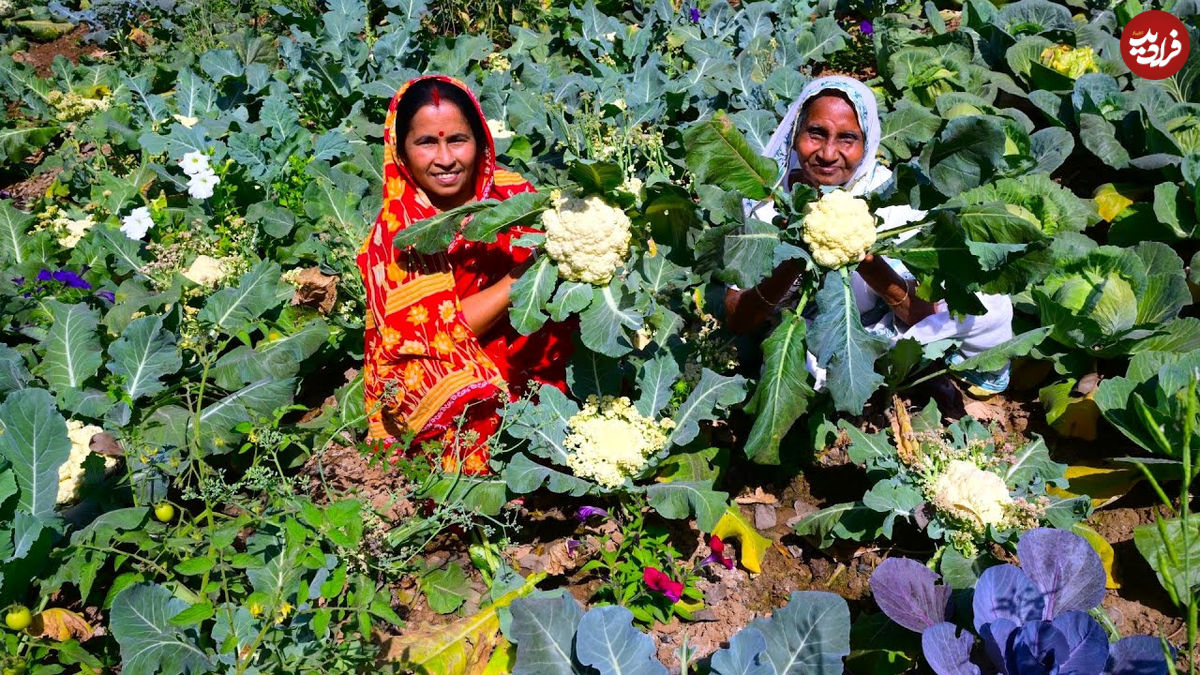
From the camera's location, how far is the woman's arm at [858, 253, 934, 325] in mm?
2777

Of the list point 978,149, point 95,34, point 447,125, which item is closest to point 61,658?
point 447,125

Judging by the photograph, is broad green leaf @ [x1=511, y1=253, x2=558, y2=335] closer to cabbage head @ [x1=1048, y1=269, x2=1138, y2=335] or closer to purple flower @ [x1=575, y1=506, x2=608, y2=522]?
purple flower @ [x1=575, y1=506, x2=608, y2=522]

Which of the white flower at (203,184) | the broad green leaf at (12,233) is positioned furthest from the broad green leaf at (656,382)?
the broad green leaf at (12,233)

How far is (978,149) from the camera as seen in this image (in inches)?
97.3

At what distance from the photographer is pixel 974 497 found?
2717 mm

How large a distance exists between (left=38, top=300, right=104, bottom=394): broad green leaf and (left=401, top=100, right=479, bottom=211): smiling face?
131 cm

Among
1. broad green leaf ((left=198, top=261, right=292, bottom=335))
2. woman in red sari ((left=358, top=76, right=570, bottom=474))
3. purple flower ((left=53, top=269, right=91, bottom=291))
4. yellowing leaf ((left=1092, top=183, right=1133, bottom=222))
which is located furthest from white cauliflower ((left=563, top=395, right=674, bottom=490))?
yellowing leaf ((left=1092, top=183, right=1133, bottom=222))

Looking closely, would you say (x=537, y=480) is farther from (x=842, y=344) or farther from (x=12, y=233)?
(x=12, y=233)

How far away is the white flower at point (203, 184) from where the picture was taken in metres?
4.30

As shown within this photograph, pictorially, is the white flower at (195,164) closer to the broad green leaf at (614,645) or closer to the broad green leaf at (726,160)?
the broad green leaf at (726,160)

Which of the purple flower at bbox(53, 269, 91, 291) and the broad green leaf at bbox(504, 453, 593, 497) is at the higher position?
the purple flower at bbox(53, 269, 91, 291)

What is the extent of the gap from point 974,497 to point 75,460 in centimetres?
291

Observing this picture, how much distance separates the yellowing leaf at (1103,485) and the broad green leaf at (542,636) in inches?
67.8

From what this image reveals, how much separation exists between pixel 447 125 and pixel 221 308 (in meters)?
1.25
